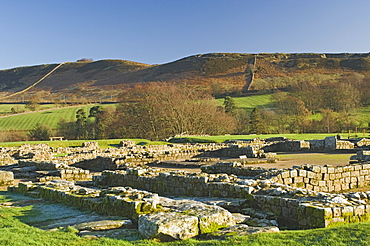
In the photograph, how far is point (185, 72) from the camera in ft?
438

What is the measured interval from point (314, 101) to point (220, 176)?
56.5 metres

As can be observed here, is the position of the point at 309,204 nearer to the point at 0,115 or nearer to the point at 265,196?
the point at 265,196

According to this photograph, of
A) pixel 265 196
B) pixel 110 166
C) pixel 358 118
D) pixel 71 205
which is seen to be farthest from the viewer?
pixel 358 118

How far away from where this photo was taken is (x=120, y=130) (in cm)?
5338

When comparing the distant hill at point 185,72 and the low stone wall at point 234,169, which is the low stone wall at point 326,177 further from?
the distant hill at point 185,72

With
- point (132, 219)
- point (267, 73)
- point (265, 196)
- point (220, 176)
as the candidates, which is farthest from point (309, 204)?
point (267, 73)

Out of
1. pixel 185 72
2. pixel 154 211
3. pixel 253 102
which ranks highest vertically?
pixel 185 72

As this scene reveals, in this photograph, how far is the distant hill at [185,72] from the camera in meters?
115

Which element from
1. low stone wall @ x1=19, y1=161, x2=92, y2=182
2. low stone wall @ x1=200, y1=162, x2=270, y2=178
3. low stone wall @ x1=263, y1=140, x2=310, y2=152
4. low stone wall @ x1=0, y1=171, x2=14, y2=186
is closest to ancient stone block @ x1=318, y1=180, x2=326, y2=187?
low stone wall @ x1=200, y1=162, x2=270, y2=178

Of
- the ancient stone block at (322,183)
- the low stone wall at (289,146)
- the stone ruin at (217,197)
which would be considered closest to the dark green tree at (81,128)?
the low stone wall at (289,146)

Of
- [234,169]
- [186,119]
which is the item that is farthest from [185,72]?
[234,169]

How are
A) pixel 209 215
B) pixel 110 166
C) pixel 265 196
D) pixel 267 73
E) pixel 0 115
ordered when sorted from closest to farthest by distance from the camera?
pixel 209 215, pixel 265 196, pixel 110 166, pixel 0 115, pixel 267 73

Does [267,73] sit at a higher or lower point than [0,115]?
higher

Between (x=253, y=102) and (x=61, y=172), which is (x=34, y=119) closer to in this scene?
(x=253, y=102)
